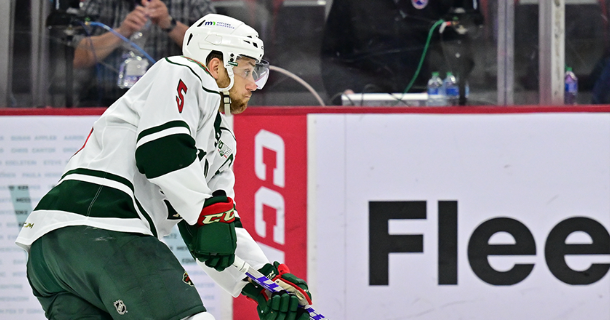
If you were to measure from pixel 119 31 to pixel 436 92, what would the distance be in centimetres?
144

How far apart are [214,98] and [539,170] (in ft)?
5.81

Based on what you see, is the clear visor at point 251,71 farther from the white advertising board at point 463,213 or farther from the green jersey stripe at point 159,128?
the white advertising board at point 463,213

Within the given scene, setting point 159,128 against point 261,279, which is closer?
point 159,128

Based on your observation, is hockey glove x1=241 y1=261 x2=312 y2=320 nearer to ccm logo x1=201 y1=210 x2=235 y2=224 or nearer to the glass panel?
ccm logo x1=201 y1=210 x2=235 y2=224

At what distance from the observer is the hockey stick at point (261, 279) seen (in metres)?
1.95

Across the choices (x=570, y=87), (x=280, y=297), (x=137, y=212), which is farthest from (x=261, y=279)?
(x=570, y=87)

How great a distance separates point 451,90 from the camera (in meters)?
3.20

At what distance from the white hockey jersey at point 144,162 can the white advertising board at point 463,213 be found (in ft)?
4.49

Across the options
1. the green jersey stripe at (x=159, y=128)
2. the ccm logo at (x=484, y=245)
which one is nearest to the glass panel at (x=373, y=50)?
the ccm logo at (x=484, y=245)

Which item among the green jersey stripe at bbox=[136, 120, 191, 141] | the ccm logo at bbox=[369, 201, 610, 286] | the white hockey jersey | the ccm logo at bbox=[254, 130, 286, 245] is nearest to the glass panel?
the ccm logo at bbox=[254, 130, 286, 245]

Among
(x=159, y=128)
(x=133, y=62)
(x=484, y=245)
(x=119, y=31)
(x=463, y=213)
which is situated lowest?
(x=484, y=245)

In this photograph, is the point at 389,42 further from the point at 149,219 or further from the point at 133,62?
the point at 149,219

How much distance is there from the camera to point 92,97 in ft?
10.8

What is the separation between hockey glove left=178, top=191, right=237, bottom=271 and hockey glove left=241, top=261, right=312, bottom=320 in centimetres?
22
